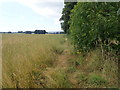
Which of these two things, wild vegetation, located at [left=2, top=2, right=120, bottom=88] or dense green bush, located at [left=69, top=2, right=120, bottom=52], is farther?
dense green bush, located at [left=69, top=2, right=120, bottom=52]

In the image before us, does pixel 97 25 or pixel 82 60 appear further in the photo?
pixel 82 60

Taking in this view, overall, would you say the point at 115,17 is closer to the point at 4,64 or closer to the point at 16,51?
the point at 16,51

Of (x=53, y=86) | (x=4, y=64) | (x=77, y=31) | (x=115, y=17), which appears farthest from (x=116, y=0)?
(x=4, y=64)

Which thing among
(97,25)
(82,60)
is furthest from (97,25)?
(82,60)

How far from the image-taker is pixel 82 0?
518cm

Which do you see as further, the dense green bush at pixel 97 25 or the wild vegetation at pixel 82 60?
the dense green bush at pixel 97 25

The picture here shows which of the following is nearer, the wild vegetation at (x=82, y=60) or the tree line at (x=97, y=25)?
the wild vegetation at (x=82, y=60)

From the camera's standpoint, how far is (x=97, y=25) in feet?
13.8

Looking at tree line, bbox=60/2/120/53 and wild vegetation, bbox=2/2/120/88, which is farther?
tree line, bbox=60/2/120/53

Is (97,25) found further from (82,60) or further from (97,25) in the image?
(82,60)

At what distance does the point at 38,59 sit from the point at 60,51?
286cm

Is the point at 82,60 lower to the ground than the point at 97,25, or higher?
lower

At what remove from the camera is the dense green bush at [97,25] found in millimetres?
4133

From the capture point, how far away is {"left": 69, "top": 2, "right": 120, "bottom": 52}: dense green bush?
413 centimetres
